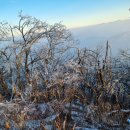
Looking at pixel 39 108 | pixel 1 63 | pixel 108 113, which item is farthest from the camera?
pixel 1 63

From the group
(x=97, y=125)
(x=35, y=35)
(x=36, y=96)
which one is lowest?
(x=97, y=125)

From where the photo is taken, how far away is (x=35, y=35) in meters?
31.1

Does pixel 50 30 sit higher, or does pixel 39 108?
pixel 50 30

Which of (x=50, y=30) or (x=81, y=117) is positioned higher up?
(x=50, y=30)

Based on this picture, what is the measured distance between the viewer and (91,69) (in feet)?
82.9

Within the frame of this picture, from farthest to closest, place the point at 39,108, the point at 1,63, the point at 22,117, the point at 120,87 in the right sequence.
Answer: the point at 1,63
the point at 120,87
the point at 39,108
the point at 22,117

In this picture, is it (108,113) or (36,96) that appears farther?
(36,96)

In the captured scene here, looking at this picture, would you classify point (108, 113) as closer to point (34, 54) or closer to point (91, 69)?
point (91, 69)

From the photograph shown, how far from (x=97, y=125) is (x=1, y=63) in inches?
663

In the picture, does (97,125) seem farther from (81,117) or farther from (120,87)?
(120,87)

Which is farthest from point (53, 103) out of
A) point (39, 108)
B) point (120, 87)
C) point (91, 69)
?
point (91, 69)

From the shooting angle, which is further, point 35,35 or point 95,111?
point 35,35

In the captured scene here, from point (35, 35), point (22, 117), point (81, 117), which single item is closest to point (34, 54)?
point (35, 35)

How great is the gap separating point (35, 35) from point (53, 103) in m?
15.3
